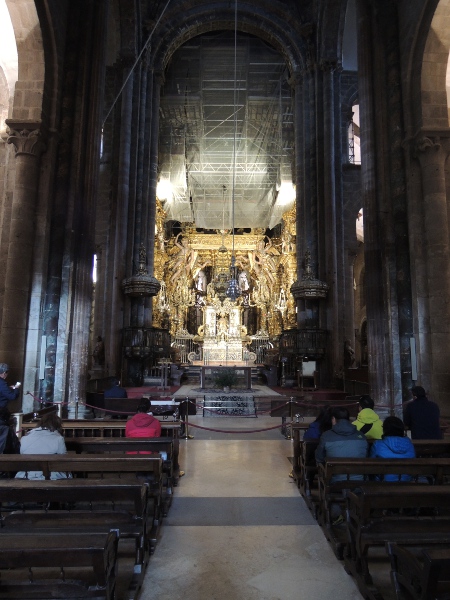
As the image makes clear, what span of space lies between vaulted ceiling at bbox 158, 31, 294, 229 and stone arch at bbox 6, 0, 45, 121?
12.0 m

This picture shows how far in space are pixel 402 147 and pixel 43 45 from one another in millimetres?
8610

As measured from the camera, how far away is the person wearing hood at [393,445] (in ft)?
13.4

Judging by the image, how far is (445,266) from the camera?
30.2ft

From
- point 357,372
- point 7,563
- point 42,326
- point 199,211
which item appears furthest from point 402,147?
point 199,211

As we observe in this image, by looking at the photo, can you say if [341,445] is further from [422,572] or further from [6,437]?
[6,437]

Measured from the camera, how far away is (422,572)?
2.06 m

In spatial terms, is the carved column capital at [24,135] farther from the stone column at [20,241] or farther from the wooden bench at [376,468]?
the wooden bench at [376,468]

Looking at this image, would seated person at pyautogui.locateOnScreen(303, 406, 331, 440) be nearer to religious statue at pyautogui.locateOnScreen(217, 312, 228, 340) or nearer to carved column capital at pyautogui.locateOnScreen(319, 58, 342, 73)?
carved column capital at pyautogui.locateOnScreen(319, 58, 342, 73)

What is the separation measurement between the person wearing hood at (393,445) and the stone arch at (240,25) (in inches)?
728

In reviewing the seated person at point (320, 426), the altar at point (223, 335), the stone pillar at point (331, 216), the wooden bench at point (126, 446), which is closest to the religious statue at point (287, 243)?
the stone pillar at point (331, 216)

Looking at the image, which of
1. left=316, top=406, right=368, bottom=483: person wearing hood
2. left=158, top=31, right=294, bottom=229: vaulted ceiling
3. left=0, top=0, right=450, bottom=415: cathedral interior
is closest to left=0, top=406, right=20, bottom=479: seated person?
left=316, top=406, right=368, bottom=483: person wearing hood

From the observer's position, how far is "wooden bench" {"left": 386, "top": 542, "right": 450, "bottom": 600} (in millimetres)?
1934

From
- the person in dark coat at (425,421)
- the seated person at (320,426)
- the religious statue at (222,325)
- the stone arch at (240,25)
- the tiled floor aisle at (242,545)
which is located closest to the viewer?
the tiled floor aisle at (242,545)

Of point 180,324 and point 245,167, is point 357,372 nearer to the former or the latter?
point 180,324
